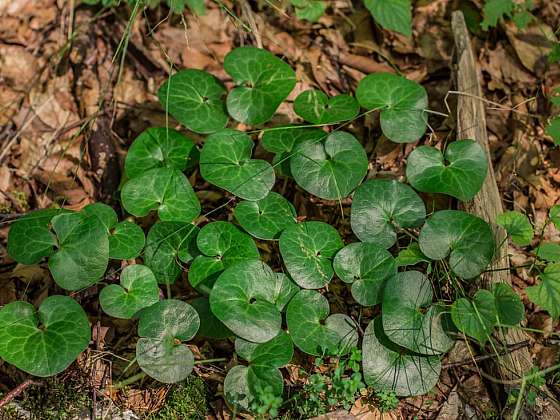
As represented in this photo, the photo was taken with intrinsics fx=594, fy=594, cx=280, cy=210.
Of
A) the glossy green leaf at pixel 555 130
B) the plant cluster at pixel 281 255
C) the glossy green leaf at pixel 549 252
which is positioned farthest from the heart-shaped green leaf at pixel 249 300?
the glossy green leaf at pixel 555 130

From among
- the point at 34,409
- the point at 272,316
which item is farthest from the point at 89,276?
the point at 272,316

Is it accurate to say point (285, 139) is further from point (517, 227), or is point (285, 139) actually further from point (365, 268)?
point (517, 227)

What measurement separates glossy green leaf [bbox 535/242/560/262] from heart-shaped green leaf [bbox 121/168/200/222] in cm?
124

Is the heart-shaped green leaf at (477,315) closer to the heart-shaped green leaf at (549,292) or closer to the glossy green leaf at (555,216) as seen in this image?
the heart-shaped green leaf at (549,292)

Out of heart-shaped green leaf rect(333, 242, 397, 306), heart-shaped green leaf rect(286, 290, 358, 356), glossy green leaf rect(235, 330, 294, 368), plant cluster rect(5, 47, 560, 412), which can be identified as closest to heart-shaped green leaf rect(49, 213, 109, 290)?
plant cluster rect(5, 47, 560, 412)

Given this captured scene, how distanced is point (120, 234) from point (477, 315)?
1.31m

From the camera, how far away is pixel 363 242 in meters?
2.14

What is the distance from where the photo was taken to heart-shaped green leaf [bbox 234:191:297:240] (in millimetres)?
2199

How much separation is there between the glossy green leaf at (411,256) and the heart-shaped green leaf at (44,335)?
1.11 m

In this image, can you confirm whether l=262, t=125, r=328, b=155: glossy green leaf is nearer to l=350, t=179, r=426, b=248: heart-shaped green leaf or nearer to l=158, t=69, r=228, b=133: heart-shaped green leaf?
l=158, t=69, r=228, b=133: heart-shaped green leaf

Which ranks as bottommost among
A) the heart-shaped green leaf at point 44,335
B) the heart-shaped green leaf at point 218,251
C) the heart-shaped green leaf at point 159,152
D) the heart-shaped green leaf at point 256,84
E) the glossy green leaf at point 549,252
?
the glossy green leaf at point 549,252

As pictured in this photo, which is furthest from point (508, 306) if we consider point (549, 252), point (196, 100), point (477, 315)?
point (196, 100)

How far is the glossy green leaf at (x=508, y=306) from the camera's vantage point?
196cm

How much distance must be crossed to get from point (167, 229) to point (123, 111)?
926 millimetres
